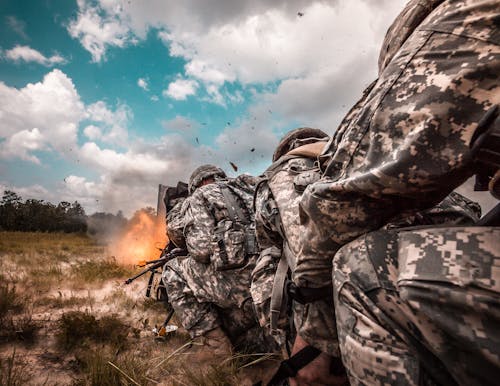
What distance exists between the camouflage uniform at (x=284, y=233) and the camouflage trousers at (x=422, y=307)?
1.75 feet

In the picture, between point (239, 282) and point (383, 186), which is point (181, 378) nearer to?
point (239, 282)

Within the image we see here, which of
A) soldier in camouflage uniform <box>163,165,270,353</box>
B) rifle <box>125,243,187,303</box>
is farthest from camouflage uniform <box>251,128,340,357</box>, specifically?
rifle <box>125,243,187,303</box>

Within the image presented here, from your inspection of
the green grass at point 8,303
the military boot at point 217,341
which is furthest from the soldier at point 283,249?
the green grass at point 8,303

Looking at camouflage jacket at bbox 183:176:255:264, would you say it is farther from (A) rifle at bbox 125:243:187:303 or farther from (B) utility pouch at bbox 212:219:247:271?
(A) rifle at bbox 125:243:187:303

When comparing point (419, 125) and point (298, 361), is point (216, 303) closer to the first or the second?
point (298, 361)

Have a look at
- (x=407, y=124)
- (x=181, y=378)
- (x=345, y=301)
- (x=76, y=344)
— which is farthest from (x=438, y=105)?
(x=76, y=344)

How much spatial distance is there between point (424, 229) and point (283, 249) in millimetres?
1238

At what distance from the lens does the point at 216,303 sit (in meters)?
3.58

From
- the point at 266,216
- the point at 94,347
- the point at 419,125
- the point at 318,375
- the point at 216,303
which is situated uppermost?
the point at 419,125

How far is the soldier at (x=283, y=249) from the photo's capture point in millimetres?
1715

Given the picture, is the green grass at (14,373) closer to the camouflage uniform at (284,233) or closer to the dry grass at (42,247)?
the camouflage uniform at (284,233)

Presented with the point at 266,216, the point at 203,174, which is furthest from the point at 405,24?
the point at 203,174

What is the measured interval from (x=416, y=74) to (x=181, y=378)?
10.5 ft

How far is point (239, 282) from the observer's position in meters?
3.38
